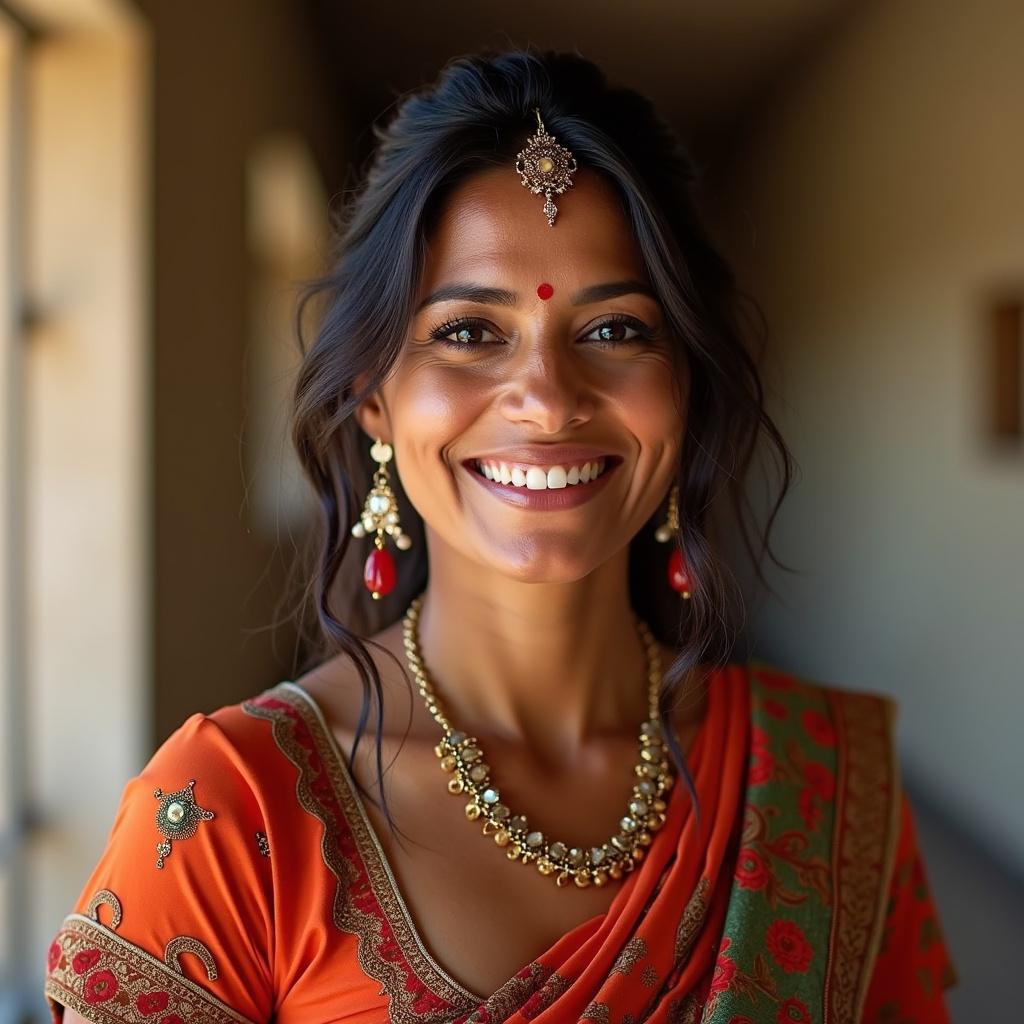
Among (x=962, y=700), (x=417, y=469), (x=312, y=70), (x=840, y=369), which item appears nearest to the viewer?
(x=417, y=469)

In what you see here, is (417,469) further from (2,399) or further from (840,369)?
(840,369)

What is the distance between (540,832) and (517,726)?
0.47 ft

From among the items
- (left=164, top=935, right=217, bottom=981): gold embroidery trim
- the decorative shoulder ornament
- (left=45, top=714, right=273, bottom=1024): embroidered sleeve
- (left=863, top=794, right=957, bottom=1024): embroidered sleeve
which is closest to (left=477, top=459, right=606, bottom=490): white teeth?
the decorative shoulder ornament

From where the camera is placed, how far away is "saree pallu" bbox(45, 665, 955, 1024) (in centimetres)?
104

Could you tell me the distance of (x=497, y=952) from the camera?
3.69 feet

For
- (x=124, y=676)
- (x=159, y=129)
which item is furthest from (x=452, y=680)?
(x=159, y=129)

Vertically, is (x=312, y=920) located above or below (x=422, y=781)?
below

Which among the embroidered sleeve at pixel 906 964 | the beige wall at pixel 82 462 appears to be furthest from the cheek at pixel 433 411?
the beige wall at pixel 82 462

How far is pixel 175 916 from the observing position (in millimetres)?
1035

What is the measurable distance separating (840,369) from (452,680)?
4.86 m

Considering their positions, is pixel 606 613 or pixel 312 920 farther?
pixel 606 613

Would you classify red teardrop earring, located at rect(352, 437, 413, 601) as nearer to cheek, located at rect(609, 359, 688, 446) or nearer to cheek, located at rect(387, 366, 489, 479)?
cheek, located at rect(387, 366, 489, 479)

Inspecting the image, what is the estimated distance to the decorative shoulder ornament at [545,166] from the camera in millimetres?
1192

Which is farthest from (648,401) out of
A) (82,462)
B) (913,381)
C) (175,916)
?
(913,381)
